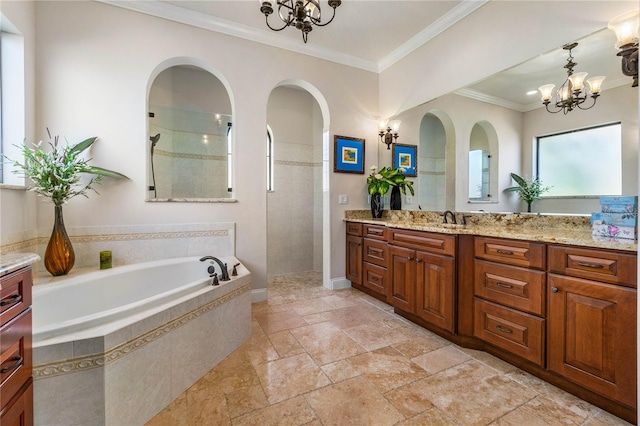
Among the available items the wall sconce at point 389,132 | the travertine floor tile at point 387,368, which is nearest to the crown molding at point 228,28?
the wall sconce at point 389,132

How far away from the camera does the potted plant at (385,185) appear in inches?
127

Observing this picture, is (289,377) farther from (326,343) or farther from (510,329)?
(510,329)

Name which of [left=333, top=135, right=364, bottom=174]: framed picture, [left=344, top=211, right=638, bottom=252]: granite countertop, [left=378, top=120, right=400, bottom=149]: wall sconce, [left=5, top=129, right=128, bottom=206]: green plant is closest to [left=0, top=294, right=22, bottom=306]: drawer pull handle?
[left=5, top=129, right=128, bottom=206]: green plant

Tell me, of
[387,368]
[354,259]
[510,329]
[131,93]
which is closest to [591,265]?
[510,329]

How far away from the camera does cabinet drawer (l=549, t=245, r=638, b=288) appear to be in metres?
1.29

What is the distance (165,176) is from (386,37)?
3.07 metres

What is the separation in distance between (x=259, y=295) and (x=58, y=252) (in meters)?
1.72

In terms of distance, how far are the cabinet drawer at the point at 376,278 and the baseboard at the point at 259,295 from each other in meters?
1.14

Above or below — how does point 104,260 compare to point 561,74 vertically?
below

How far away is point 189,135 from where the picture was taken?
3.52 meters

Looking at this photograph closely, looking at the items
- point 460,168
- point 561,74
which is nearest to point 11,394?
point 460,168

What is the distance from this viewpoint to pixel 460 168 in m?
2.70

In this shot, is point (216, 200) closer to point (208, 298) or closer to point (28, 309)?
point (208, 298)

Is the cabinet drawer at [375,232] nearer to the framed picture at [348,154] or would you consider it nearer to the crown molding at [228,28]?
the framed picture at [348,154]
